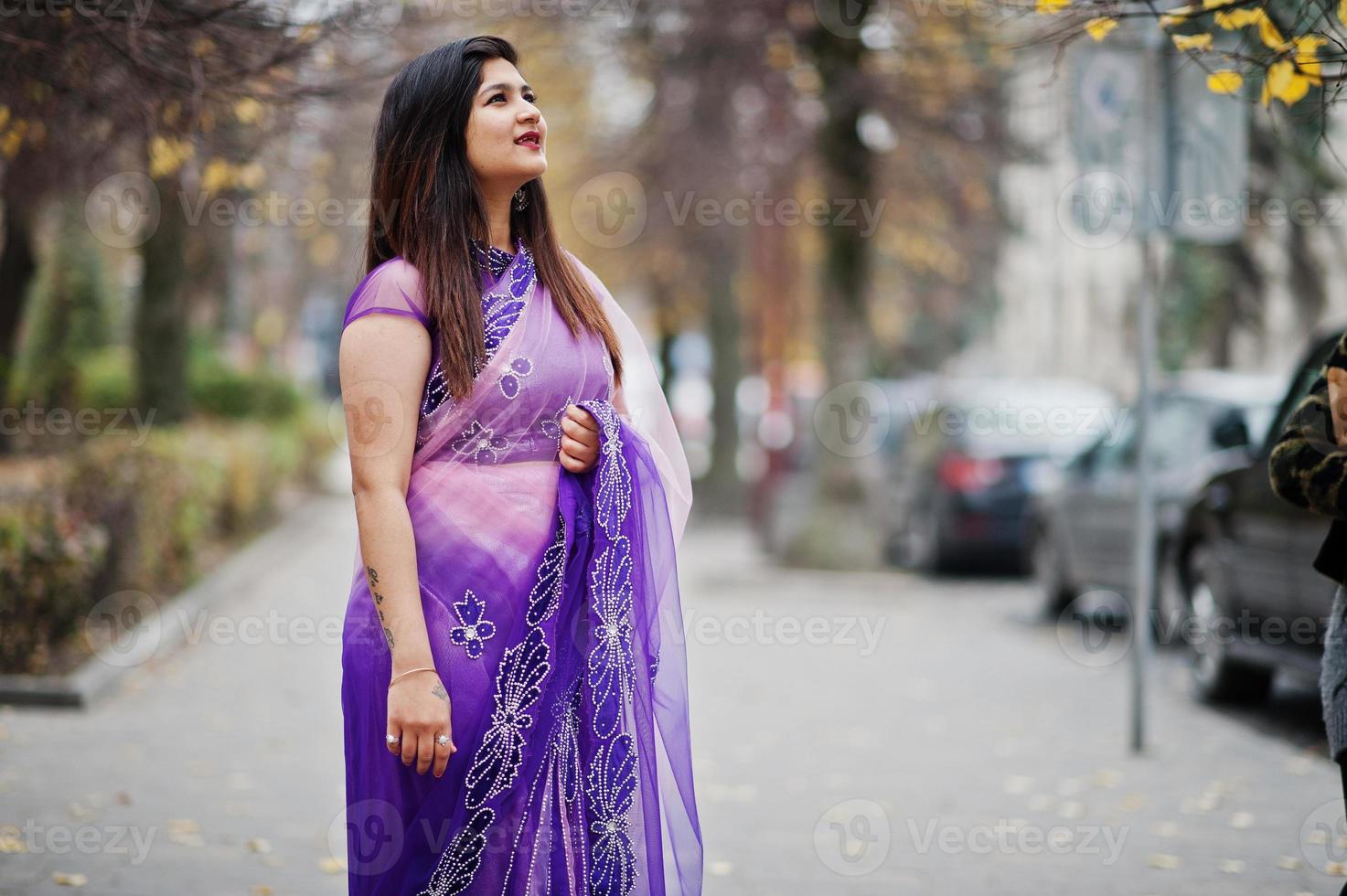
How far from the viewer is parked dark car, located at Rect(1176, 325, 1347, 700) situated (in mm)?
7367

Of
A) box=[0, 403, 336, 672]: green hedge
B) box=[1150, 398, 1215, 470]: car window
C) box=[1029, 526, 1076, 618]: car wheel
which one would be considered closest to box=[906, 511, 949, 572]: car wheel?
box=[1029, 526, 1076, 618]: car wheel

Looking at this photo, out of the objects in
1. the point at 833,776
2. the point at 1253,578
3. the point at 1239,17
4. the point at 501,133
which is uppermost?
the point at 1239,17

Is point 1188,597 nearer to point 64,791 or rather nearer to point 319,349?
point 64,791

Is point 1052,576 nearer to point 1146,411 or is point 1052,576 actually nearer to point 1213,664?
point 1213,664

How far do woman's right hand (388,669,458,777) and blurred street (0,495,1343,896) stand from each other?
249cm

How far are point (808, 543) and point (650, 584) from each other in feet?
41.4

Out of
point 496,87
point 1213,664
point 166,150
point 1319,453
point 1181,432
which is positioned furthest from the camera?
point 1181,432

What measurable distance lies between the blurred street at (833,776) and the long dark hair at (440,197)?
2770 mm

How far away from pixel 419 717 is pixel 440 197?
1012mm

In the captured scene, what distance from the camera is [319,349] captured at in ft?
147

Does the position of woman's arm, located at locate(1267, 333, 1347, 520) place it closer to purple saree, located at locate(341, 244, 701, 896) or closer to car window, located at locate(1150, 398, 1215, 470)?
purple saree, located at locate(341, 244, 701, 896)

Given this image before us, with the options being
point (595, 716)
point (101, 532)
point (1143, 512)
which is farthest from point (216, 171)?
point (595, 716)

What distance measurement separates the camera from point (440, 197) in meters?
3.17

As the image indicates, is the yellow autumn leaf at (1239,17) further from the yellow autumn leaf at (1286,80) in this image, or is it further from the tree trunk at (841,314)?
the tree trunk at (841,314)
